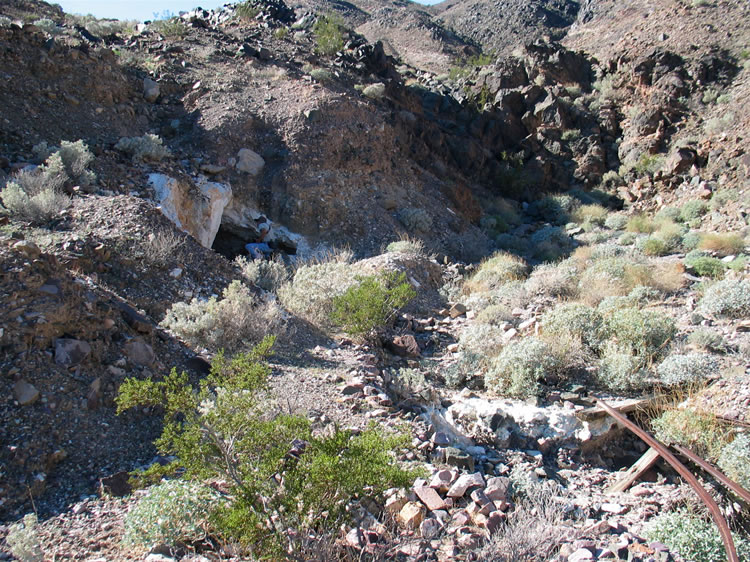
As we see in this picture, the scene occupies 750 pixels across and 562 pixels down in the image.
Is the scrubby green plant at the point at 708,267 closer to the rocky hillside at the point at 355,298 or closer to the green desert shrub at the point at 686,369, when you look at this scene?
the rocky hillside at the point at 355,298

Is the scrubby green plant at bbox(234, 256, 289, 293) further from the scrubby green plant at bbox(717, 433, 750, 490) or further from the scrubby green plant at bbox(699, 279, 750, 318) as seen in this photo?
the scrubby green plant at bbox(699, 279, 750, 318)

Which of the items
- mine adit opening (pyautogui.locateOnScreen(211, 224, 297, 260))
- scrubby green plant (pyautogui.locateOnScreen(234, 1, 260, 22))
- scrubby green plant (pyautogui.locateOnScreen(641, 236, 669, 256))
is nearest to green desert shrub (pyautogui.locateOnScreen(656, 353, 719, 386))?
scrubby green plant (pyautogui.locateOnScreen(641, 236, 669, 256))

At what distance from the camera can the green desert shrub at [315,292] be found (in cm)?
708

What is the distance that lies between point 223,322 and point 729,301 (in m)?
6.50

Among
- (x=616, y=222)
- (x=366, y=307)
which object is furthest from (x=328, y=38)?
(x=366, y=307)

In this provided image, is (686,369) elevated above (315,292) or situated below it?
above

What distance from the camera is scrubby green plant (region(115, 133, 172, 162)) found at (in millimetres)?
9836

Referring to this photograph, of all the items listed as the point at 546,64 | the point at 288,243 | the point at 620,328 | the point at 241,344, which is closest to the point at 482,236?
the point at 288,243

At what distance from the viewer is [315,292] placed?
7363mm

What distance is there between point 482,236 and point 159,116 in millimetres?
8984

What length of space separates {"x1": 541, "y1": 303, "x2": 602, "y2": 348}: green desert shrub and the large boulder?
6.04 m

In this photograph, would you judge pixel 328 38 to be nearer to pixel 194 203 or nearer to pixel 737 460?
pixel 194 203

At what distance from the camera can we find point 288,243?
35.4 ft

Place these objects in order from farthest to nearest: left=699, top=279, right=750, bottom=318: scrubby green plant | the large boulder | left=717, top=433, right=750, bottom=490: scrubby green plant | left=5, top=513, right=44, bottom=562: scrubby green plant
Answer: the large boulder
left=699, top=279, right=750, bottom=318: scrubby green plant
left=717, top=433, right=750, bottom=490: scrubby green plant
left=5, top=513, right=44, bottom=562: scrubby green plant
